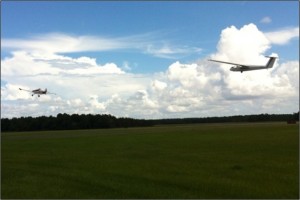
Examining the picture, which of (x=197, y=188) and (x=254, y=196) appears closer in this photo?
(x=254, y=196)

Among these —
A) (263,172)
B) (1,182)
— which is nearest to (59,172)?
(1,182)

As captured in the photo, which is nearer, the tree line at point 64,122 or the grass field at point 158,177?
the grass field at point 158,177

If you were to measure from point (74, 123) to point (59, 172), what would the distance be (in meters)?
123

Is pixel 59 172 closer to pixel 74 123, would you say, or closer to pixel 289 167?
pixel 289 167

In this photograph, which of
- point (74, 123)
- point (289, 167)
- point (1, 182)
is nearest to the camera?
point (1, 182)

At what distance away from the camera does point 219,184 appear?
742 inches

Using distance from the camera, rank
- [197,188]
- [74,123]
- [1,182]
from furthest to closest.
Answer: [74,123] < [1,182] < [197,188]

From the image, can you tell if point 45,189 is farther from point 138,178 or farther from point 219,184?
point 219,184

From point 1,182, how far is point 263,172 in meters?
12.2

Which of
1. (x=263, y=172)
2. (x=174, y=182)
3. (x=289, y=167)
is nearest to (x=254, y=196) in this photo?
(x=174, y=182)

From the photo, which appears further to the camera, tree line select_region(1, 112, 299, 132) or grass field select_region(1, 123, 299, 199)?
tree line select_region(1, 112, 299, 132)

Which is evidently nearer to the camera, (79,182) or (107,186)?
(107,186)

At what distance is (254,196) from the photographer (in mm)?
16547

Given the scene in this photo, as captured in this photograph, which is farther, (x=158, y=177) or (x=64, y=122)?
(x=64, y=122)
